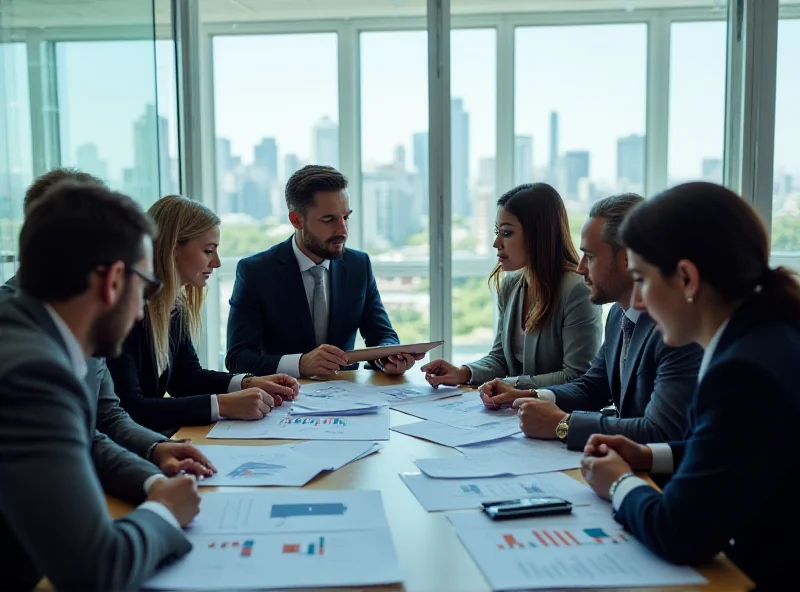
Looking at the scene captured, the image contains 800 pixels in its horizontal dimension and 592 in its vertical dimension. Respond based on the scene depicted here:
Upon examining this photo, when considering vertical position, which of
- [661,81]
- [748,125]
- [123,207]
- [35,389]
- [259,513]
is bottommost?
[259,513]

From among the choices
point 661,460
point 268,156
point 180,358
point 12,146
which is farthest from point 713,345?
point 268,156

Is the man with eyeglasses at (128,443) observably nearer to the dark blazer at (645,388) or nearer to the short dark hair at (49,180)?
the short dark hair at (49,180)

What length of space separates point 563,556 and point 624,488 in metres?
0.23

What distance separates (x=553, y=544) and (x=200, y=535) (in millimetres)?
611

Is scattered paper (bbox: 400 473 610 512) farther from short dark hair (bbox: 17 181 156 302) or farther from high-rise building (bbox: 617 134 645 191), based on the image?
high-rise building (bbox: 617 134 645 191)

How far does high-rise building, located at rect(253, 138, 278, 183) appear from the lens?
15.7 ft

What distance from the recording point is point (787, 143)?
4.13 m

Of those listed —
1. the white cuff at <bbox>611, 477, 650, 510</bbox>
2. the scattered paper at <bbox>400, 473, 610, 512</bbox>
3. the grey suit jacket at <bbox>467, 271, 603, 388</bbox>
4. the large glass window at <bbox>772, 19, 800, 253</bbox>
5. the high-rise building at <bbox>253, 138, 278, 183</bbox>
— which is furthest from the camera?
the high-rise building at <bbox>253, 138, 278, 183</bbox>

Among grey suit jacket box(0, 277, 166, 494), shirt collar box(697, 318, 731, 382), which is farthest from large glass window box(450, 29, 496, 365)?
shirt collar box(697, 318, 731, 382)

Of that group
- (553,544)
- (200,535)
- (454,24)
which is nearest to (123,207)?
(200,535)

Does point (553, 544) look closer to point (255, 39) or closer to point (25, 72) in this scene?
point (25, 72)

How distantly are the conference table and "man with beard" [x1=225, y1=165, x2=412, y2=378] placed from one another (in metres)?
1.20

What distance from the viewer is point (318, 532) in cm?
135

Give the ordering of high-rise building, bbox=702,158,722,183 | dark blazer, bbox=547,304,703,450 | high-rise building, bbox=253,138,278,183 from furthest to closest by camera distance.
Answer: high-rise building, bbox=253,138,278,183
high-rise building, bbox=702,158,722,183
dark blazer, bbox=547,304,703,450
